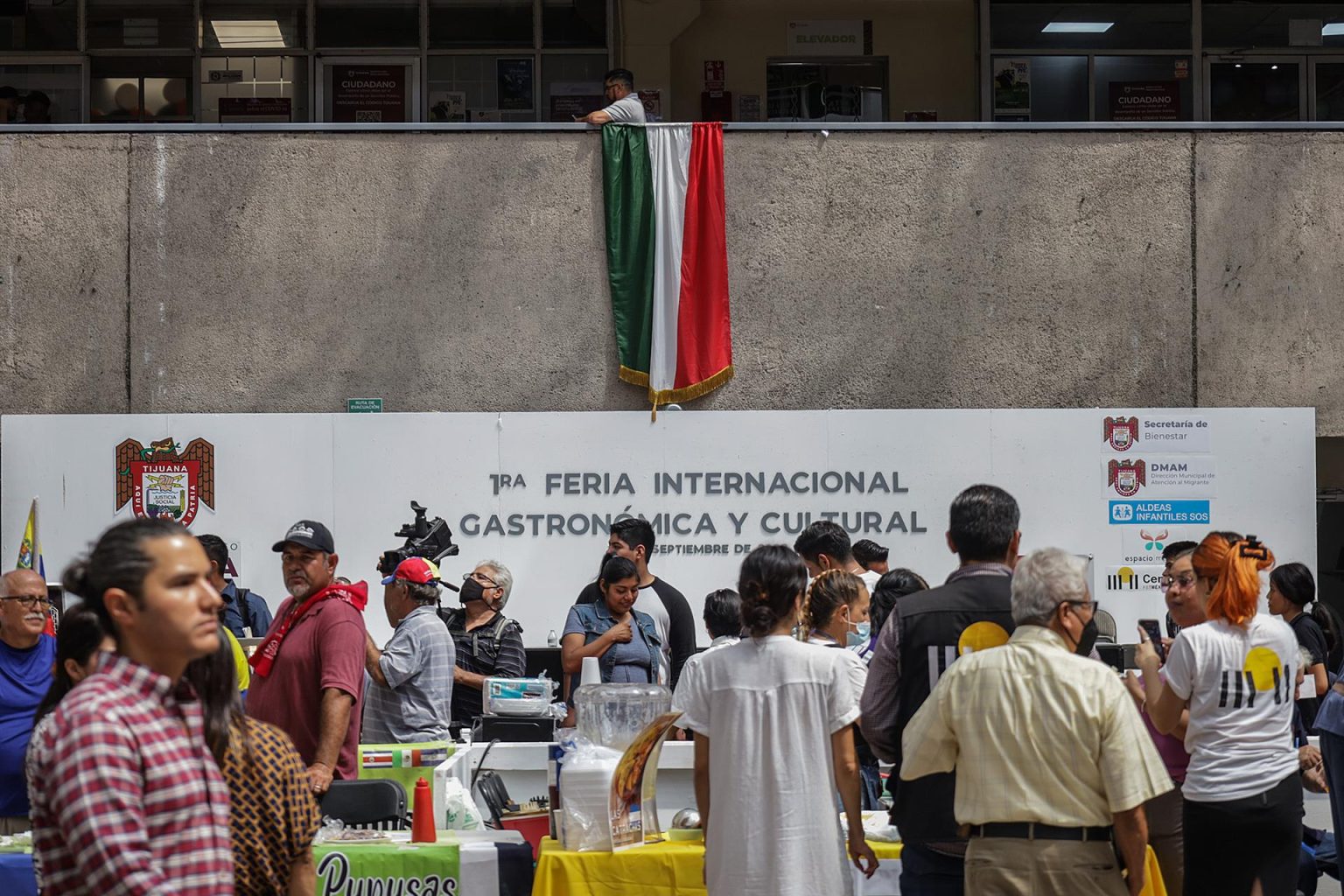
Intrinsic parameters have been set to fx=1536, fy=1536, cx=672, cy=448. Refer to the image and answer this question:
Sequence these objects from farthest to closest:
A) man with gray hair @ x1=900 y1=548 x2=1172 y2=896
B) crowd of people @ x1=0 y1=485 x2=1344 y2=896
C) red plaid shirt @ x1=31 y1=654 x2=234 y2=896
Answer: man with gray hair @ x1=900 y1=548 x2=1172 y2=896
crowd of people @ x1=0 y1=485 x2=1344 y2=896
red plaid shirt @ x1=31 y1=654 x2=234 y2=896

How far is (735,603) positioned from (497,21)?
34.7 feet

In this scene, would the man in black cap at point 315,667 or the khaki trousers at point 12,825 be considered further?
the khaki trousers at point 12,825

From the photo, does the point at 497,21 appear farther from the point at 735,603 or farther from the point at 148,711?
the point at 148,711

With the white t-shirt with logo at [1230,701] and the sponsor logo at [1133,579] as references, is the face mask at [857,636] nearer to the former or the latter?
the white t-shirt with logo at [1230,701]

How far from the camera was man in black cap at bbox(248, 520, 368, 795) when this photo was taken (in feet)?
17.4

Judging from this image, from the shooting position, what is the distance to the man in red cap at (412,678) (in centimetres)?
664

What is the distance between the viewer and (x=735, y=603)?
23.9 feet

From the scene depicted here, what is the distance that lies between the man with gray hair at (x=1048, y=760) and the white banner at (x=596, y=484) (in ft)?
23.6

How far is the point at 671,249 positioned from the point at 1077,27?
705 cm

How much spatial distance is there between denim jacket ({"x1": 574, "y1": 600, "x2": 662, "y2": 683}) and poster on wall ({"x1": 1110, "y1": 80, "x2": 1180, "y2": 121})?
10.9 meters

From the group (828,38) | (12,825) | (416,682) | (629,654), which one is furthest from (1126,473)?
(12,825)

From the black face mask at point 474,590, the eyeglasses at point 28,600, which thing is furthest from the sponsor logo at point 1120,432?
the eyeglasses at point 28,600

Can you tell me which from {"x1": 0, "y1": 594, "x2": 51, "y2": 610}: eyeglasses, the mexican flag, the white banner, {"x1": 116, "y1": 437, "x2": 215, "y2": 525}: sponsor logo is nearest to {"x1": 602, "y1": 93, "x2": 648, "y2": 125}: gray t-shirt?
the mexican flag

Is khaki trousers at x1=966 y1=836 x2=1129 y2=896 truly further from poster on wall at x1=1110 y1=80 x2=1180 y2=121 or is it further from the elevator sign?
poster on wall at x1=1110 y1=80 x2=1180 y2=121
